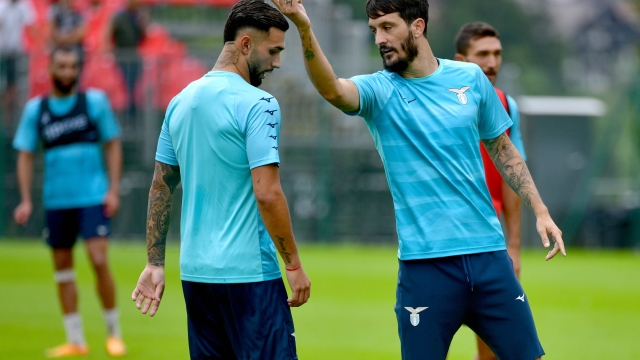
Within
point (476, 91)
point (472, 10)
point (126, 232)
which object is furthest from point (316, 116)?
point (472, 10)

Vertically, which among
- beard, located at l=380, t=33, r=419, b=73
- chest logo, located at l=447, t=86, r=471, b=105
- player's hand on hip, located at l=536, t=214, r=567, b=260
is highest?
beard, located at l=380, t=33, r=419, b=73

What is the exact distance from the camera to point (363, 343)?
9.07 metres

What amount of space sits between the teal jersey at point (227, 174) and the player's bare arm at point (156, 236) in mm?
312

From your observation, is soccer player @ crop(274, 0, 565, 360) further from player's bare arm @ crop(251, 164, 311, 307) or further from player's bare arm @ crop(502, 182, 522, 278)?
player's bare arm @ crop(502, 182, 522, 278)

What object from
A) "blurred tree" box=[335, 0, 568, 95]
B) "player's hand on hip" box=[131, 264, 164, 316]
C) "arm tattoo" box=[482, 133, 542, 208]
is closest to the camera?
"player's hand on hip" box=[131, 264, 164, 316]

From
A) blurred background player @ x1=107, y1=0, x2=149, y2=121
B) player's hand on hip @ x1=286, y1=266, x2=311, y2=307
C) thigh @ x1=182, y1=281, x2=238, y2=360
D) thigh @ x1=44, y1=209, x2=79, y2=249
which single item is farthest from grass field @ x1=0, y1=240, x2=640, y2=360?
player's hand on hip @ x1=286, y1=266, x2=311, y2=307

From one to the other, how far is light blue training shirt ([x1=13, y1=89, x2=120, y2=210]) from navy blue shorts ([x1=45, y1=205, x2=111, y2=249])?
6 cm

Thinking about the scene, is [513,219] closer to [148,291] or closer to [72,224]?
[148,291]

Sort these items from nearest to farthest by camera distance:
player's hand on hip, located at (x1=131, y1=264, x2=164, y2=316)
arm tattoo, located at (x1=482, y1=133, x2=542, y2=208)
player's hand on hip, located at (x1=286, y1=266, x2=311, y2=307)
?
player's hand on hip, located at (x1=286, y1=266, x2=311, y2=307)
player's hand on hip, located at (x1=131, y1=264, x2=164, y2=316)
arm tattoo, located at (x1=482, y1=133, x2=542, y2=208)

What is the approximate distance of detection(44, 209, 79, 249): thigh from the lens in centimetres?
871

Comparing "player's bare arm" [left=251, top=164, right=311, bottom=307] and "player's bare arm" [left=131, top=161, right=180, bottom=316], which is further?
"player's bare arm" [left=131, top=161, right=180, bottom=316]

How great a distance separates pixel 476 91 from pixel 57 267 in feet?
16.8

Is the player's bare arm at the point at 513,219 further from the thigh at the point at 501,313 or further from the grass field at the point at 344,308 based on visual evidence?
the grass field at the point at 344,308

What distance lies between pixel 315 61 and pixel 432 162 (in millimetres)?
799
